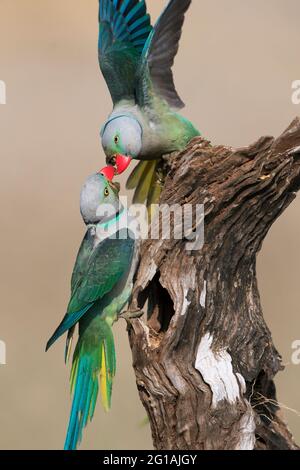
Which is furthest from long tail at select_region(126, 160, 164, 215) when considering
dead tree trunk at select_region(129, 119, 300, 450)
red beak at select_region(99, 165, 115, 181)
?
dead tree trunk at select_region(129, 119, 300, 450)

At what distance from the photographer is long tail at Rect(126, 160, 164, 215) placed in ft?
18.8

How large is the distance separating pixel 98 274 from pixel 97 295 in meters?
0.11

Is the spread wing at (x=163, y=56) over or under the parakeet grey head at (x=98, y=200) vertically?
over

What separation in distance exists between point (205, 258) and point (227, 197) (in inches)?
12.5

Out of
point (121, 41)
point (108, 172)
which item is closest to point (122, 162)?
point (108, 172)

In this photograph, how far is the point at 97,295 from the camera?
15.4 ft

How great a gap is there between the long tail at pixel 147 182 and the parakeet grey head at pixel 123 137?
30 centimetres

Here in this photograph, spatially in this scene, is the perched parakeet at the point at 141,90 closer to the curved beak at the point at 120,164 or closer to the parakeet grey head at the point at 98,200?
the curved beak at the point at 120,164

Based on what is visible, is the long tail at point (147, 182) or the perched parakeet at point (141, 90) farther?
the long tail at point (147, 182)

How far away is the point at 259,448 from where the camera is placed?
428 centimetres

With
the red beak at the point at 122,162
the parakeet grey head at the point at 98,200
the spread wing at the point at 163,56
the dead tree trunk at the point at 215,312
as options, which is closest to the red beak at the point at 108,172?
the parakeet grey head at the point at 98,200

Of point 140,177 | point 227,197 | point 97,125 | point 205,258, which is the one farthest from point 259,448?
point 97,125

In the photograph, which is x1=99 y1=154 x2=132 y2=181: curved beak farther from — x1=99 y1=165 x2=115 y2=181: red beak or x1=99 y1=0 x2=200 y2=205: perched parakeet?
x1=99 y1=165 x2=115 y2=181: red beak

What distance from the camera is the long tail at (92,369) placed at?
4.74 m
